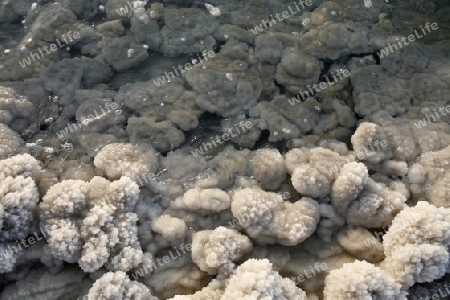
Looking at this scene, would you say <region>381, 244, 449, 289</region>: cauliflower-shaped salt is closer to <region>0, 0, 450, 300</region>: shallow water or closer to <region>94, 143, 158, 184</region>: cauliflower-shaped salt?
<region>0, 0, 450, 300</region>: shallow water

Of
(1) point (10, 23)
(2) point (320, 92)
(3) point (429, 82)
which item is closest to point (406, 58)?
(3) point (429, 82)

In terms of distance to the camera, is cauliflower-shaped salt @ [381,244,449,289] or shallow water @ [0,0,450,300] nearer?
cauliflower-shaped salt @ [381,244,449,289]

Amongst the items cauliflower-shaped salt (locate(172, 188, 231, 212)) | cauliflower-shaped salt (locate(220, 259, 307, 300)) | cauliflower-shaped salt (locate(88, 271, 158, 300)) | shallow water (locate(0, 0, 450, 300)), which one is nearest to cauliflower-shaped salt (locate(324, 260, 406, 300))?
shallow water (locate(0, 0, 450, 300))

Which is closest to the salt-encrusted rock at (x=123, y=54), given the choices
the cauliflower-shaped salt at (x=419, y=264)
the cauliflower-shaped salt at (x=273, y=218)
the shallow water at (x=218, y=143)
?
the shallow water at (x=218, y=143)

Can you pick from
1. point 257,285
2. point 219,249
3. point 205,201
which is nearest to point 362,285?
point 257,285

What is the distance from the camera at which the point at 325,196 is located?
13.0 ft

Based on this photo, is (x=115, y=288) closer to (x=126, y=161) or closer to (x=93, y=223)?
(x=93, y=223)

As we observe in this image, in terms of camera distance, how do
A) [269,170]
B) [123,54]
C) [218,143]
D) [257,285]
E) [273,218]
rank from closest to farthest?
1. [257,285]
2. [273,218]
3. [269,170]
4. [218,143]
5. [123,54]

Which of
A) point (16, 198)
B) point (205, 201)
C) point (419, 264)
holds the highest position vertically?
point (16, 198)

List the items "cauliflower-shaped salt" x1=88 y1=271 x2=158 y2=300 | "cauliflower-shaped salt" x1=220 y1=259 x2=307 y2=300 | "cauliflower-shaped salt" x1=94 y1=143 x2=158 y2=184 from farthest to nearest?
"cauliflower-shaped salt" x1=94 y1=143 x2=158 y2=184 < "cauliflower-shaped salt" x1=88 y1=271 x2=158 y2=300 < "cauliflower-shaped salt" x1=220 y1=259 x2=307 y2=300

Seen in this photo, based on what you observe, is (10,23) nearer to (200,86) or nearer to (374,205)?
(200,86)

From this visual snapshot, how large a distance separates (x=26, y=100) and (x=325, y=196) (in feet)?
10.6

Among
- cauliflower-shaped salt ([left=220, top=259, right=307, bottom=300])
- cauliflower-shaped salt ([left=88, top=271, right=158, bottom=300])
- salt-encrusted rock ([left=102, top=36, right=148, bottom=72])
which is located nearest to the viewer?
cauliflower-shaped salt ([left=220, top=259, right=307, bottom=300])

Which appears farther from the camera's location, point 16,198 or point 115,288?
point 16,198
